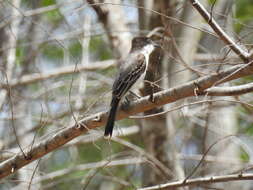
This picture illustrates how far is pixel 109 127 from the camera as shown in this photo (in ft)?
13.8

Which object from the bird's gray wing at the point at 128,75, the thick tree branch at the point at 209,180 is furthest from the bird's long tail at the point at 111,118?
the thick tree branch at the point at 209,180

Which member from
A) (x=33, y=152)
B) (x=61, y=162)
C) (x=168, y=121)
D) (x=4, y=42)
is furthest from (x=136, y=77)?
(x=61, y=162)

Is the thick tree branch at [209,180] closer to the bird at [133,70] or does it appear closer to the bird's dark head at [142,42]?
the bird at [133,70]

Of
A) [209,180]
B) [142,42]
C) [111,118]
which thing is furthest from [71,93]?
[209,180]

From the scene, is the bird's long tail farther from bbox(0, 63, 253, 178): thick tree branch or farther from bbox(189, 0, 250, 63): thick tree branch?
bbox(189, 0, 250, 63): thick tree branch

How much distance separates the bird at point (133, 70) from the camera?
472 centimetres

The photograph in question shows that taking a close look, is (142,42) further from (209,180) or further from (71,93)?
(209,180)

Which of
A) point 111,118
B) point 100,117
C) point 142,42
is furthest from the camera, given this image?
point 142,42

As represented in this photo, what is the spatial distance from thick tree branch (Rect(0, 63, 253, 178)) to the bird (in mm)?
448

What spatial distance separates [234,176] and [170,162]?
257cm

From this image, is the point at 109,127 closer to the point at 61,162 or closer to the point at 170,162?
the point at 170,162

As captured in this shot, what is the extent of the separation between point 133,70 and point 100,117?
4.85 ft

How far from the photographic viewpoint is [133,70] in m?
5.18

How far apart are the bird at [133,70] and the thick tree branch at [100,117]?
448 millimetres
